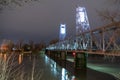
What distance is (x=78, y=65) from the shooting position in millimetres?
45906

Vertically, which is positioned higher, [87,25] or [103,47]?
[87,25]

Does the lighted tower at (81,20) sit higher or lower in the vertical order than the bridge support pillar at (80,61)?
higher

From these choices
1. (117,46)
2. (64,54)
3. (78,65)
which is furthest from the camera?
(64,54)

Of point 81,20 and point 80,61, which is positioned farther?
point 81,20

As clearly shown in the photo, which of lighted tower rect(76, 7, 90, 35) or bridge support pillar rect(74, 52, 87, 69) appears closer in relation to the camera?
bridge support pillar rect(74, 52, 87, 69)

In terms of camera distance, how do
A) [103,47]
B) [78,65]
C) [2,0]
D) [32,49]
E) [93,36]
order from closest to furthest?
[2,0], [103,47], [93,36], [78,65], [32,49]

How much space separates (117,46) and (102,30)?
6614 mm

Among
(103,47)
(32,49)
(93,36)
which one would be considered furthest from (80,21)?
(32,49)

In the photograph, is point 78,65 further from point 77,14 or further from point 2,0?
point 77,14

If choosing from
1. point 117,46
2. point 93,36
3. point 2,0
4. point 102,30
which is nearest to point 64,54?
point 93,36

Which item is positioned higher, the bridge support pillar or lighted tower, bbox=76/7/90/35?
lighted tower, bbox=76/7/90/35

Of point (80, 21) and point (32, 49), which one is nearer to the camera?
point (80, 21)

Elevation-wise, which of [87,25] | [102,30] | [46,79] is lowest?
[46,79]

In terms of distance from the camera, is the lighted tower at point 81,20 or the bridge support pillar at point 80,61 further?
the lighted tower at point 81,20
